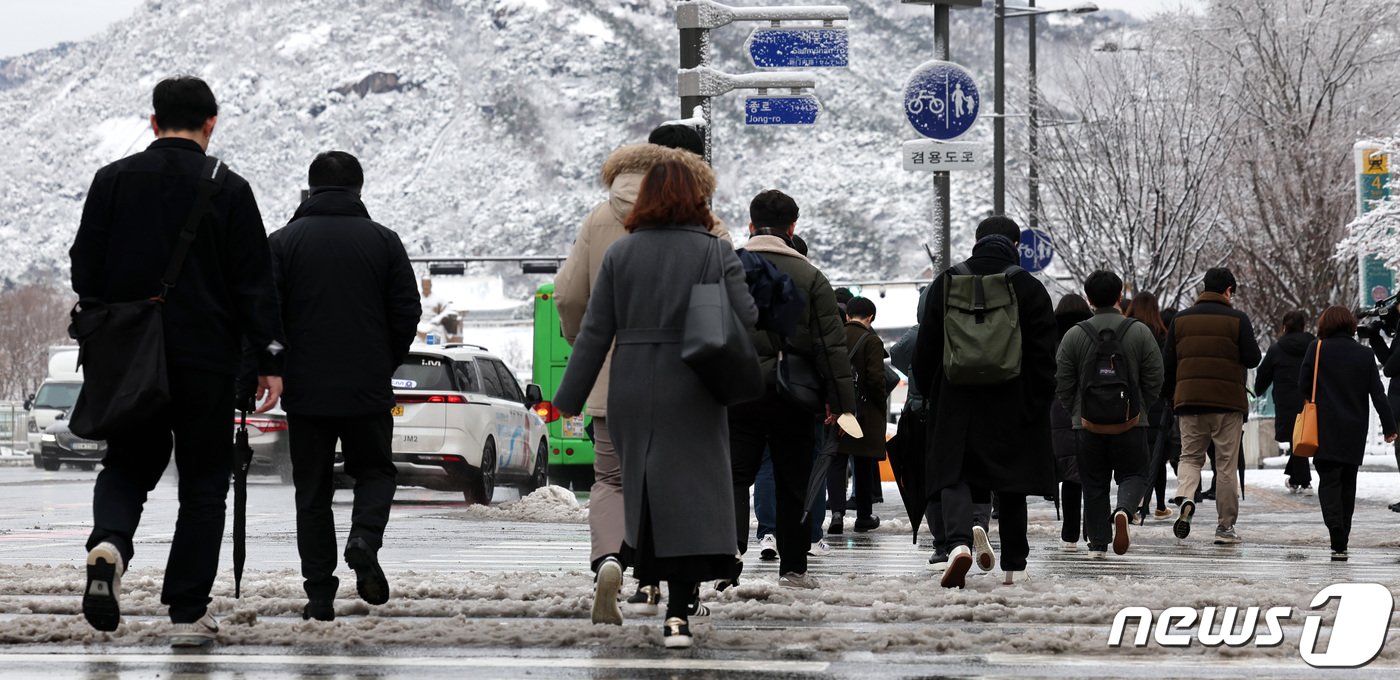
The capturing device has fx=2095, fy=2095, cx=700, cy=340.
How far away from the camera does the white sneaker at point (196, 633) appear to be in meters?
7.03

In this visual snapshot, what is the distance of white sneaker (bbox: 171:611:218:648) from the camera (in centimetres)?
703

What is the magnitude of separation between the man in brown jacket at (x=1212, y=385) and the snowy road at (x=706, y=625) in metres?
0.99

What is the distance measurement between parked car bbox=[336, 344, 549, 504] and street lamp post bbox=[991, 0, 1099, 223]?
34.2 ft

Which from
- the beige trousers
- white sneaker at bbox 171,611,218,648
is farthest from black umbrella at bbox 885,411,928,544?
white sneaker at bbox 171,611,218,648

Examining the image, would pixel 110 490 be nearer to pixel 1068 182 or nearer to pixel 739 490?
pixel 739 490

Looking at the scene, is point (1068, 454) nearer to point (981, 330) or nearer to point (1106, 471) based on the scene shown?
point (1106, 471)

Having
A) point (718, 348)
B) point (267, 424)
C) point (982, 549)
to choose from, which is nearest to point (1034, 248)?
point (267, 424)

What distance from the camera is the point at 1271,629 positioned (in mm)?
7656

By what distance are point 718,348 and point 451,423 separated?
14.3 metres

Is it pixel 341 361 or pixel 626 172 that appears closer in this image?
pixel 341 361

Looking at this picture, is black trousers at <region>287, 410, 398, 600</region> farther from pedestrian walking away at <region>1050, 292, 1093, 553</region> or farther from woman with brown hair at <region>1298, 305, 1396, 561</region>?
woman with brown hair at <region>1298, 305, 1396, 561</region>

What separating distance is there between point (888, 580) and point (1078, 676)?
3.61 m

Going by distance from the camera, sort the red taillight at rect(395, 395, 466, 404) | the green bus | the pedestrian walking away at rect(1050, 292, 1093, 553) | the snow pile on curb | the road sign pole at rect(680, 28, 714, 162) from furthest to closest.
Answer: the green bus, the red taillight at rect(395, 395, 466, 404), the road sign pole at rect(680, 28, 714, 162), the snow pile on curb, the pedestrian walking away at rect(1050, 292, 1093, 553)

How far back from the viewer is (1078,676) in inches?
252
